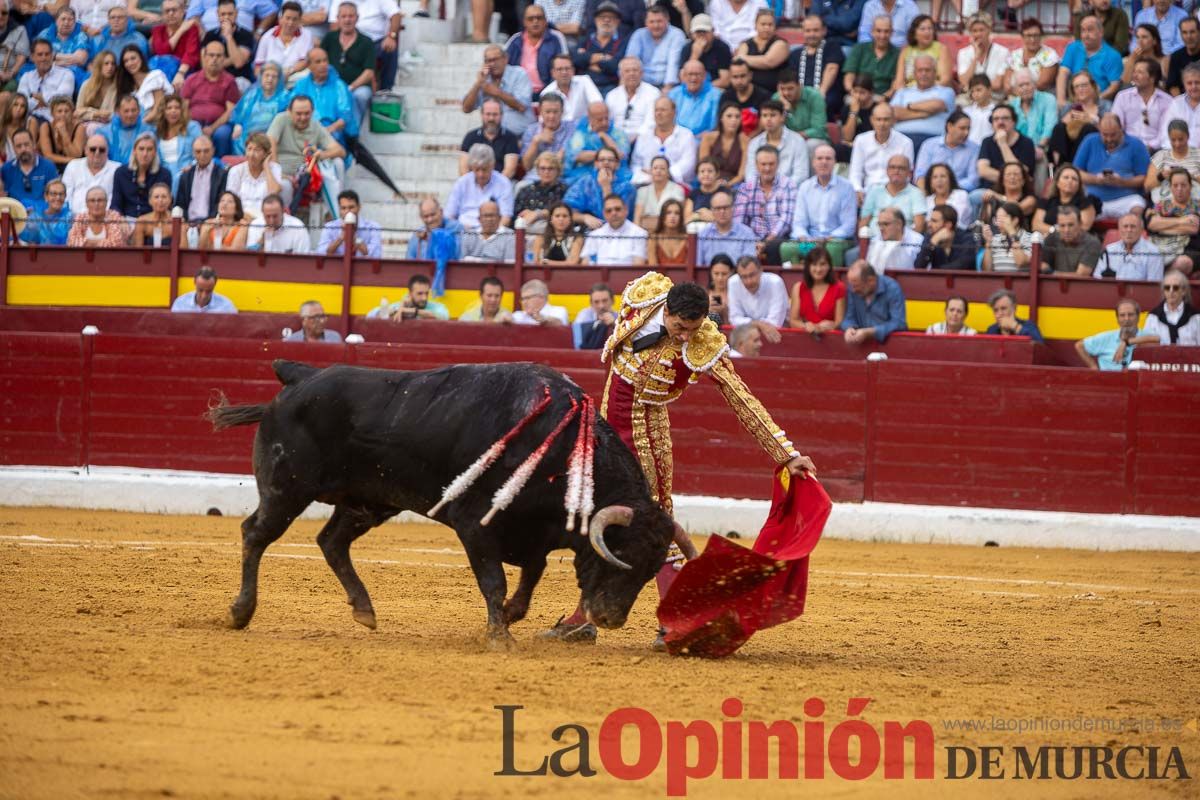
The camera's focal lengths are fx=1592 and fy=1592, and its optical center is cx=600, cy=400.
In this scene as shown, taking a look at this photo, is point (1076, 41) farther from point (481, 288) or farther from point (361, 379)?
point (361, 379)

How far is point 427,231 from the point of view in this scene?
11.2 meters

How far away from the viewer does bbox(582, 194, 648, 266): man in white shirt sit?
10727 millimetres

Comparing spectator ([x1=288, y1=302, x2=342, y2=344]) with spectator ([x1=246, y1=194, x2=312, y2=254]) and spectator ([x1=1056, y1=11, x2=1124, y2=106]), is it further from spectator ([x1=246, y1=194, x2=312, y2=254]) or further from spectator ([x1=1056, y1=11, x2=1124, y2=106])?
spectator ([x1=1056, y1=11, x2=1124, y2=106])

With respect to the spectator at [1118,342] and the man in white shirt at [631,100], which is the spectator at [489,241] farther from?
the spectator at [1118,342]

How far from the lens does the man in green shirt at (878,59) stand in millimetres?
11797

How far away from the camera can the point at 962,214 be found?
10758mm

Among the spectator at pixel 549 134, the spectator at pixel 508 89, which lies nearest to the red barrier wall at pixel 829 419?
the spectator at pixel 549 134

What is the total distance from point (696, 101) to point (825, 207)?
1.69 m

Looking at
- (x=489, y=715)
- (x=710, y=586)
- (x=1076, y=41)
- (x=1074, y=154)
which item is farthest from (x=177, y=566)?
(x=1076, y=41)

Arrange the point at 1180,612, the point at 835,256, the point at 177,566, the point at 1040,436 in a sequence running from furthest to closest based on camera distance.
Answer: the point at 835,256
the point at 1040,436
the point at 177,566
the point at 1180,612

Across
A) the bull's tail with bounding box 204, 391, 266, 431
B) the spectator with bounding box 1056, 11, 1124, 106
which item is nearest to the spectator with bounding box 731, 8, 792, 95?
the spectator with bounding box 1056, 11, 1124, 106

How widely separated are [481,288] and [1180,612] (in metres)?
5.23

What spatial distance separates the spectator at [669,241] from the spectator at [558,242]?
542 mm

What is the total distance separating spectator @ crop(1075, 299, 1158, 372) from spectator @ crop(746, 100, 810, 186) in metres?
2.32
